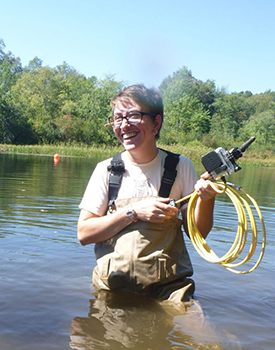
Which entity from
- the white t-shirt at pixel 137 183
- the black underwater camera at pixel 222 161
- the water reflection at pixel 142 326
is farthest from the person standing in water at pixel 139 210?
the black underwater camera at pixel 222 161

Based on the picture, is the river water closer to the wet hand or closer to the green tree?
the wet hand

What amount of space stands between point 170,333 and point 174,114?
7137 centimetres

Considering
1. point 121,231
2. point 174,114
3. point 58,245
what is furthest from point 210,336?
point 174,114

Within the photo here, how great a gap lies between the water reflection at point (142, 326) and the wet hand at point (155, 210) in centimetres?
71

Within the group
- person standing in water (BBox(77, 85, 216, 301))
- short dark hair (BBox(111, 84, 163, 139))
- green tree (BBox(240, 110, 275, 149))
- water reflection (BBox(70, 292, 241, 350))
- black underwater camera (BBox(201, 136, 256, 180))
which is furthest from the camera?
green tree (BBox(240, 110, 275, 149))

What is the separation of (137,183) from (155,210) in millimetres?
340

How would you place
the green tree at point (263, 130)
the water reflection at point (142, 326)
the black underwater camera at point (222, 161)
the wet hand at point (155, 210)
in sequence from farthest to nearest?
the green tree at point (263, 130), the wet hand at point (155, 210), the water reflection at point (142, 326), the black underwater camera at point (222, 161)

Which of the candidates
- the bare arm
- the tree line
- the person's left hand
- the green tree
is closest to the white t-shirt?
the bare arm

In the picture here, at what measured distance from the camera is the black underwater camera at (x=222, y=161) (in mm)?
3121

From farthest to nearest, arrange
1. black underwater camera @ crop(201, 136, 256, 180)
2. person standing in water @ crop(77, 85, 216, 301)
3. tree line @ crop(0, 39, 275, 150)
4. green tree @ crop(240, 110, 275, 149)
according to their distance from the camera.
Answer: green tree @ crop(240, 110, 275, 149) < tree line @ crop(0, 39, 275, 150) < person standing in water @ crop(77, 85, 216, 301) < black underwater camera @ crop(201, 136, 256, 180)

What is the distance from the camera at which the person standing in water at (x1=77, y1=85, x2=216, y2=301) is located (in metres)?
3.46

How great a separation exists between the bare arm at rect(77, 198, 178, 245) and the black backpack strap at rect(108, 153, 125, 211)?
0.16 metres

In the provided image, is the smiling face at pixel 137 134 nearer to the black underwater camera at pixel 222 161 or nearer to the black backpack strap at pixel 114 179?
the black backpack strap at pixel 114 179

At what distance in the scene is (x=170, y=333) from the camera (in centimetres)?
342
